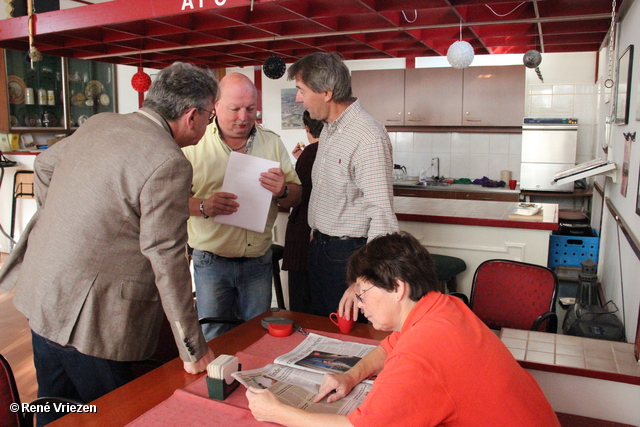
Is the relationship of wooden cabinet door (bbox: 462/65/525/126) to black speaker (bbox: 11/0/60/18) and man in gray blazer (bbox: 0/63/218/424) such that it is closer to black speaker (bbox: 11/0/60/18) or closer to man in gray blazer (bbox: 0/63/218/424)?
black speaker (bbox: 11/0/60/18)

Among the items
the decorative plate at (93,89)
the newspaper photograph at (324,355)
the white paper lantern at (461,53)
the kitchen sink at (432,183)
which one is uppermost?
the decorative plate at (93,89)

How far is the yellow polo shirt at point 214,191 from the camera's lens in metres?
2.46

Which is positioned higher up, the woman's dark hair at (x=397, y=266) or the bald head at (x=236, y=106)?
the bald head at (x=236, y=106)

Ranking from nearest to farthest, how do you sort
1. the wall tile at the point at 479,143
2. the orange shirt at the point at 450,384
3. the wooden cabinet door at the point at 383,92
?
the orange shirt at the point at 450,384, the wooden cabinet door at the point at 383,92, the wall tile at the point at 479,143

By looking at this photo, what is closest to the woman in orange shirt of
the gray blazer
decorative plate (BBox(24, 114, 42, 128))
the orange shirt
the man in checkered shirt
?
the orange shirt

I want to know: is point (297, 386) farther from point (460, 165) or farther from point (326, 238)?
point (460, 165)

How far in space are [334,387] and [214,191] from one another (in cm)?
136

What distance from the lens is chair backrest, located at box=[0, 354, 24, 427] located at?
144cm

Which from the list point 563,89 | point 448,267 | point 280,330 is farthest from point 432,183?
point 280,330

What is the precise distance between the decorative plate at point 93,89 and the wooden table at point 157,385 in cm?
740

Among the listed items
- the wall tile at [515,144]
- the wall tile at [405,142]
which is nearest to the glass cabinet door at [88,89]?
the wall tile at [405,142]

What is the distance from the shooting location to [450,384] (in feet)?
3.63

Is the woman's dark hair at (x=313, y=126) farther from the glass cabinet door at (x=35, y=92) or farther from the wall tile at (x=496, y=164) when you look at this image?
the glass cabinet door at (x=35, y=92)

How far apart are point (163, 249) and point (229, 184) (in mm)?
928
